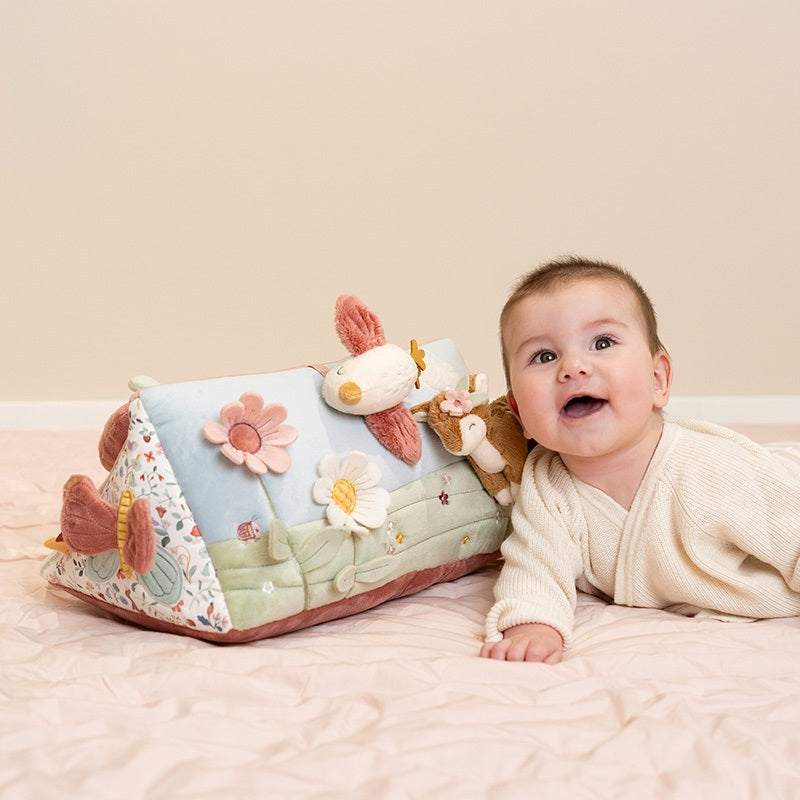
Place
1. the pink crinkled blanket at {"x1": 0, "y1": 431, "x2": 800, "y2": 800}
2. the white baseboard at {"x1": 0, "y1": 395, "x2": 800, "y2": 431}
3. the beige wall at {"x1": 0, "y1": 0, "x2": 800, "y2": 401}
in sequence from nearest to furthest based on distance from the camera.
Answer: the pink crinkled blanket at {"x1": 0, "y1": 431, "x2": 800, "y2": 800}
the beige wall at {"x1": 0, "y1": 0, "x2": 800, "y2": 401}
the white baseboard at {"x1": 0, "y1": 395, "x2": 800, "y2": 431}

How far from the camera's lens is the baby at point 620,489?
1.05 metres

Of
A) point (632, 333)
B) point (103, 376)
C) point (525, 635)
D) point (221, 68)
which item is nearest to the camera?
point (525, 635)

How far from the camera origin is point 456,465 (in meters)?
1.19

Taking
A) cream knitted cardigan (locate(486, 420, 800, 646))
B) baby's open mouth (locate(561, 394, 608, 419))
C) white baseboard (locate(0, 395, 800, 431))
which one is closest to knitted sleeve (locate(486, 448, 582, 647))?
cream knitted cardigan (locate(486, 420, 800, 646))

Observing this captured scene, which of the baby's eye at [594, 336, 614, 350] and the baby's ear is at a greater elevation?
the baby's eye at [594, 336, 614, 350]

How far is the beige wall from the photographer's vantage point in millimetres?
2447

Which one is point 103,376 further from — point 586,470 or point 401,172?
point 586,470

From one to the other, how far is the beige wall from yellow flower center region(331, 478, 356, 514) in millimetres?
1528

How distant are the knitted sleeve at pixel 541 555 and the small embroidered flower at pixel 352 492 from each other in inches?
6.8

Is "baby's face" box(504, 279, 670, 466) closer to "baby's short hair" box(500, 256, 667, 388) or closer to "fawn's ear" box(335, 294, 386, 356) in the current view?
"baby's short hair" box(500, 256, 667, 388)

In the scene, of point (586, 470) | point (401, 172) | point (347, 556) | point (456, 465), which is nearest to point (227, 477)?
point (347, 556)

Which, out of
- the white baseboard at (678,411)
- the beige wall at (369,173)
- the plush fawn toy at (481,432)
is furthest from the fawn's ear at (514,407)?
the white baseboard at (678,411)

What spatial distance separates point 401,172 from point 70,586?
1697 mm

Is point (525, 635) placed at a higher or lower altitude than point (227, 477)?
lower
